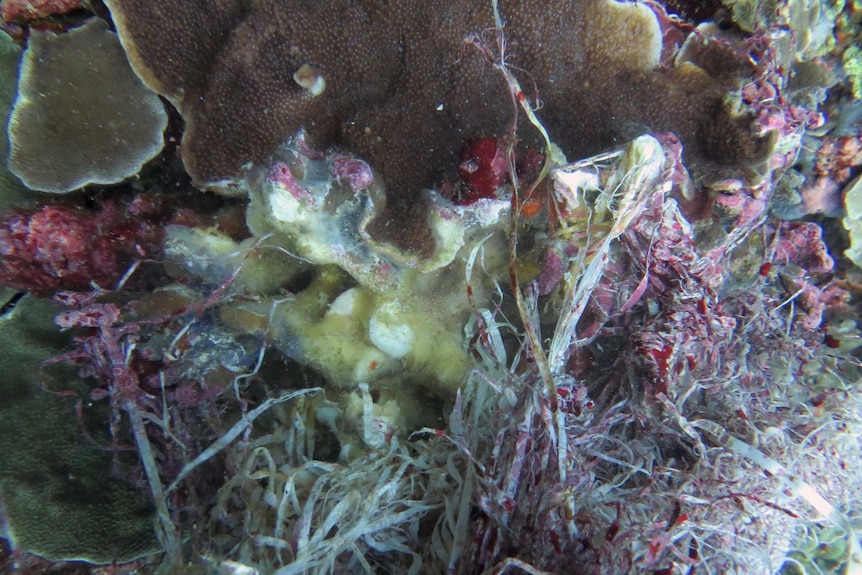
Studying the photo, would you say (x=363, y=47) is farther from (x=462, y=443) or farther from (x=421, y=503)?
(x=421, y=503)

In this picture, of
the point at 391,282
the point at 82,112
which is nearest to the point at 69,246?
the point at 82,112

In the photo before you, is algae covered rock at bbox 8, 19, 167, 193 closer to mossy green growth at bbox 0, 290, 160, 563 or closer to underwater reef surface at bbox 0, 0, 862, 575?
underwater reef surface at bbox 0, 0, 862, 575

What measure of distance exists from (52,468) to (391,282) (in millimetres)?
2004

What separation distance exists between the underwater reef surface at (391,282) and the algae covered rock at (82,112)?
1cm

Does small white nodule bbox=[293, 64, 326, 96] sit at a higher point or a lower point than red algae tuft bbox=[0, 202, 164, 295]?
higher

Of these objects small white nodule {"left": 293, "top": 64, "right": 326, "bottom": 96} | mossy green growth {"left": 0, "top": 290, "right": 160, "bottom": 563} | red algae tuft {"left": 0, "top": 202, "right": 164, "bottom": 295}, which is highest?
small white nodule {"left": 293, "top": 64, "right": 326, "bottom": 96}

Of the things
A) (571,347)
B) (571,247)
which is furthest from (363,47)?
(571,347)

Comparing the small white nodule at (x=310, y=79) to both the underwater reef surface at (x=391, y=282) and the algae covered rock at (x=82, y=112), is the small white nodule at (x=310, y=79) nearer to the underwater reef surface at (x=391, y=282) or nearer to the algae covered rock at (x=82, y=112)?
the underwater reef surface at (x=391, y=282)

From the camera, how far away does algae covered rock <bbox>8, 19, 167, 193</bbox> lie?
213 cm

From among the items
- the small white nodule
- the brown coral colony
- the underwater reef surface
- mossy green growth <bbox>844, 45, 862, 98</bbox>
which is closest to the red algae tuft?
the underwater reef surface

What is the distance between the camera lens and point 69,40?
2.14 metres

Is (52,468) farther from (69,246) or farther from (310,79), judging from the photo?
(310,79)

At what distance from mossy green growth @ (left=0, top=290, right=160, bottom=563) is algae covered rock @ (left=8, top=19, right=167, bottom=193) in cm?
80

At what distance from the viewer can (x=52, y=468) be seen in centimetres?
226
